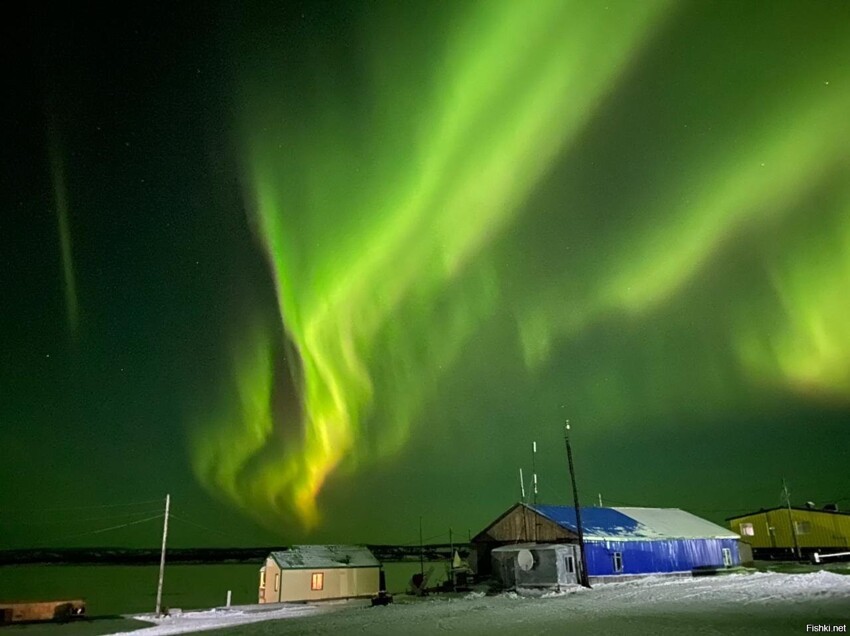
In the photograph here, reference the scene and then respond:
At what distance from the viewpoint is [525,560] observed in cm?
4238

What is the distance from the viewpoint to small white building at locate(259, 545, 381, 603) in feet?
150

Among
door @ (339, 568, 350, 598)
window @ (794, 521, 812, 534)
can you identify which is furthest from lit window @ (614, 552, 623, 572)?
window @ (794, 521, 812, 534)

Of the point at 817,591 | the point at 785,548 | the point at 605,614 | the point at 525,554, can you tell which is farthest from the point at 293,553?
the point at 785,548

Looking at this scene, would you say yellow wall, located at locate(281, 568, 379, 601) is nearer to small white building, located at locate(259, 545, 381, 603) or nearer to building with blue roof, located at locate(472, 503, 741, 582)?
small white building, located at locate(259, 545, 381, 603)

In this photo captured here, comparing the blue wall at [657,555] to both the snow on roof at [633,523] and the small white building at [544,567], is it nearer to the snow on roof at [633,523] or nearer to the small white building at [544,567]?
the snow on roof at [633,523]

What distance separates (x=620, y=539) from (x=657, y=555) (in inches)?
195

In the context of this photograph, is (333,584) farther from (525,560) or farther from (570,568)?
(570,568)

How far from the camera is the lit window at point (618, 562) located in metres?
45.9

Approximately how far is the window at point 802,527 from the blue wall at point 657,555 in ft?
48.7

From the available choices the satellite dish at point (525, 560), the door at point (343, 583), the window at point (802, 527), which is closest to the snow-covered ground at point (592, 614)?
the satellite dish at point (525, 560)

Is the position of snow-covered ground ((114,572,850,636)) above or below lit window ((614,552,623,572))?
below

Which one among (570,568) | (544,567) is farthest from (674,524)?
(544,567)

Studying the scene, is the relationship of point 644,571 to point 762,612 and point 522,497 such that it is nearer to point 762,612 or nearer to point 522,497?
point 522,497

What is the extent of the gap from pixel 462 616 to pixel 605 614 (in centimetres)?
586
